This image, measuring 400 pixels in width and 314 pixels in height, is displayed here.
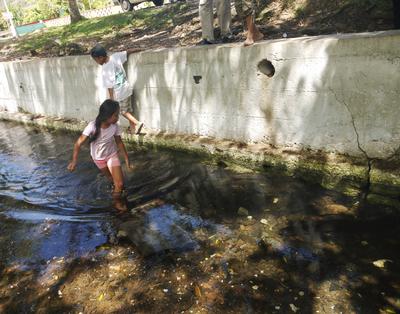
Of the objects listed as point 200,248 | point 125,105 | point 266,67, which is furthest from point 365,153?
point 125,105

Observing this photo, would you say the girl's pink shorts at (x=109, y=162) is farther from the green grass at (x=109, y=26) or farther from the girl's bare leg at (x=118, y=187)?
the green grass at (x=109, y=26)

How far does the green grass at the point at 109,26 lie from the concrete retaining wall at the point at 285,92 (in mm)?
5542

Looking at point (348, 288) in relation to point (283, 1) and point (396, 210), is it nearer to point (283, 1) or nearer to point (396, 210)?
point (396, 210)

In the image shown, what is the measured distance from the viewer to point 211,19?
706 centimetres

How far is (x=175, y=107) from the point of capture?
22.5 feet

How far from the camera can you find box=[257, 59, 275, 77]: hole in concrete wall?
543 centimetres

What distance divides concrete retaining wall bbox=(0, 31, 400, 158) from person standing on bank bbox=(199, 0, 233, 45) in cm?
104

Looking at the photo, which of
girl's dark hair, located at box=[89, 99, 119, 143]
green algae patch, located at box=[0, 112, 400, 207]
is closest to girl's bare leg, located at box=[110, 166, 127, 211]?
girl's dark hair, located at box=[89, 99, 119, 143]

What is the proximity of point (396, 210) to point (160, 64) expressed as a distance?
4.47 m

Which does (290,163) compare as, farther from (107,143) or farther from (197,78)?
(107,143)

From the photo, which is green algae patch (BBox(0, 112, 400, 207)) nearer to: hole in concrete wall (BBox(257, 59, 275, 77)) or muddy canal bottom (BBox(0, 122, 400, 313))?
muddy canal bottom (BBox(0, 122, 400, 313))

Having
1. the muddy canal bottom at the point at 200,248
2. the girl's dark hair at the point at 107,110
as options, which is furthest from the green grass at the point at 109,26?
the muddy canal bottom at the point at 200,248

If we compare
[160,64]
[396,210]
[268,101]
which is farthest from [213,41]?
[396,210]

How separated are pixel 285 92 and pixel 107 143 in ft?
8.67
